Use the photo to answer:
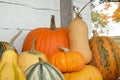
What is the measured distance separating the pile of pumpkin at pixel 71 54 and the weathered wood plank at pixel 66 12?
450 mm

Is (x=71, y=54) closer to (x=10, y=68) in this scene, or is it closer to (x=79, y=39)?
(x=79, y=39)

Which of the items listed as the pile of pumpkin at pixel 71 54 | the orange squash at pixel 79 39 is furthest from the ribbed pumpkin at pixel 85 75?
the orange squash at pixel 79 39

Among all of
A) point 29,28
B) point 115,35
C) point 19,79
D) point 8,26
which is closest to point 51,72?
point 19,79

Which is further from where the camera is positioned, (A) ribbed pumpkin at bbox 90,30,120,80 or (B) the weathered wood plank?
(B) the weathered wood plank

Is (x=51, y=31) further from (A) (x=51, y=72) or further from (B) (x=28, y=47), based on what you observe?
(A) (x=51, y=72)

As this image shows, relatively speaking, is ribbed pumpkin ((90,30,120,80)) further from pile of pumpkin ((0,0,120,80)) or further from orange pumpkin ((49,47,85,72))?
orange pumpkin ((49,47,85,72))

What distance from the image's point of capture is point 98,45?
6.32ft

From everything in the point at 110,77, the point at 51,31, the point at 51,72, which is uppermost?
the point at 51,31

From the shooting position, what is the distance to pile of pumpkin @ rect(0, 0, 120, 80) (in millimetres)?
1474

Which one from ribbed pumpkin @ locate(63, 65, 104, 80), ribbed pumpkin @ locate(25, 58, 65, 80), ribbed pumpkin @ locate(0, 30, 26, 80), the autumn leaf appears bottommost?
ribbed pumpkin @ locate(63, 65, 104, 80)

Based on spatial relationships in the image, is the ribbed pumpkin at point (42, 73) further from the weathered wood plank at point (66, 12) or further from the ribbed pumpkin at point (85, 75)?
the weathered wood plank at point (66, 12)

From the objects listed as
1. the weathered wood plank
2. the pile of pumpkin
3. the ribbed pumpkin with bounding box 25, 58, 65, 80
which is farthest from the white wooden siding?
the ribbed pumpkin with bounding box 25, 58, 65, 80

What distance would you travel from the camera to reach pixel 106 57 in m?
1.88

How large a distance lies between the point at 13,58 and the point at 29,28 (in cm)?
115
